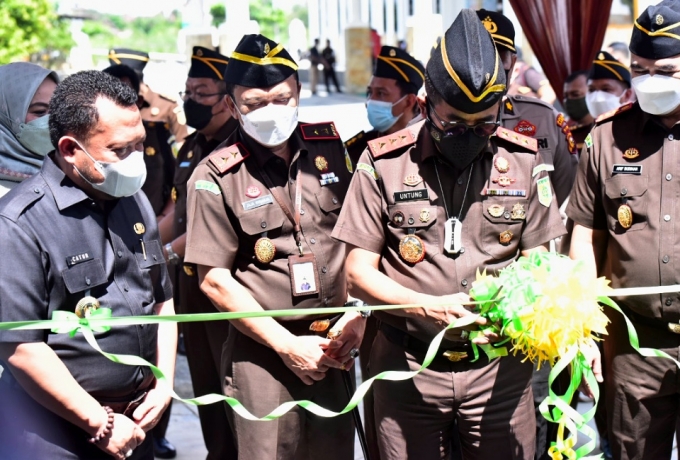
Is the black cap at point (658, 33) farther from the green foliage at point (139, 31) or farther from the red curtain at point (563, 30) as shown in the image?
the green foliage at point (139, 31)

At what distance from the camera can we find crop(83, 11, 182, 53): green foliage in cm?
7575

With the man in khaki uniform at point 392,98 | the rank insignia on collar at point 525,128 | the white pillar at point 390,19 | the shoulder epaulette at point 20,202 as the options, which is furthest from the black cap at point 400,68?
the white pillar at point 390,19

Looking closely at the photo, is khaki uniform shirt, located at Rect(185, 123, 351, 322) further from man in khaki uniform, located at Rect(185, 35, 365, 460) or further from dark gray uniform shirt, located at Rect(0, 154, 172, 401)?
dark gray uniform shirt, located at Rect(0, 154, 172, 401)

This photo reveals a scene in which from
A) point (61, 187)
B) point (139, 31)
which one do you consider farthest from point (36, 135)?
point (139, 31)

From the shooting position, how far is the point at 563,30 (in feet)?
19.7

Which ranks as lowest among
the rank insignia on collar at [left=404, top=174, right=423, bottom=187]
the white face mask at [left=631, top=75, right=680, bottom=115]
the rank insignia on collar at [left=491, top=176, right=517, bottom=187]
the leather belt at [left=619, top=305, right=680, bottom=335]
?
the leather belt at [left=619, top=305, right=680, bottom=335]

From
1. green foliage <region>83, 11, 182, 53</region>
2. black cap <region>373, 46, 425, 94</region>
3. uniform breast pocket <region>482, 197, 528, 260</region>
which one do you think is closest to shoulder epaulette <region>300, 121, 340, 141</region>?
uniform breast pocket <region>482, 197, 528, 260</region>

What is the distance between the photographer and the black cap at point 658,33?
3.37 metres

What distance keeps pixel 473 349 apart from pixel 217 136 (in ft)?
7.78

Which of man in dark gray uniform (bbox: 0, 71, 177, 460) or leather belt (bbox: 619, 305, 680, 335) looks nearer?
man in dark gray uniform (bbox: 0, 71, 177, 460)

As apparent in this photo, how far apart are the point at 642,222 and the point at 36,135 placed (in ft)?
8.05

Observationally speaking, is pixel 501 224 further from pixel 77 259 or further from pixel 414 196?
pixel 77 259

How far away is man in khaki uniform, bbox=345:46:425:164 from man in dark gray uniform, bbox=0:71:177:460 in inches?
87.8

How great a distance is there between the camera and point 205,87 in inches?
203
